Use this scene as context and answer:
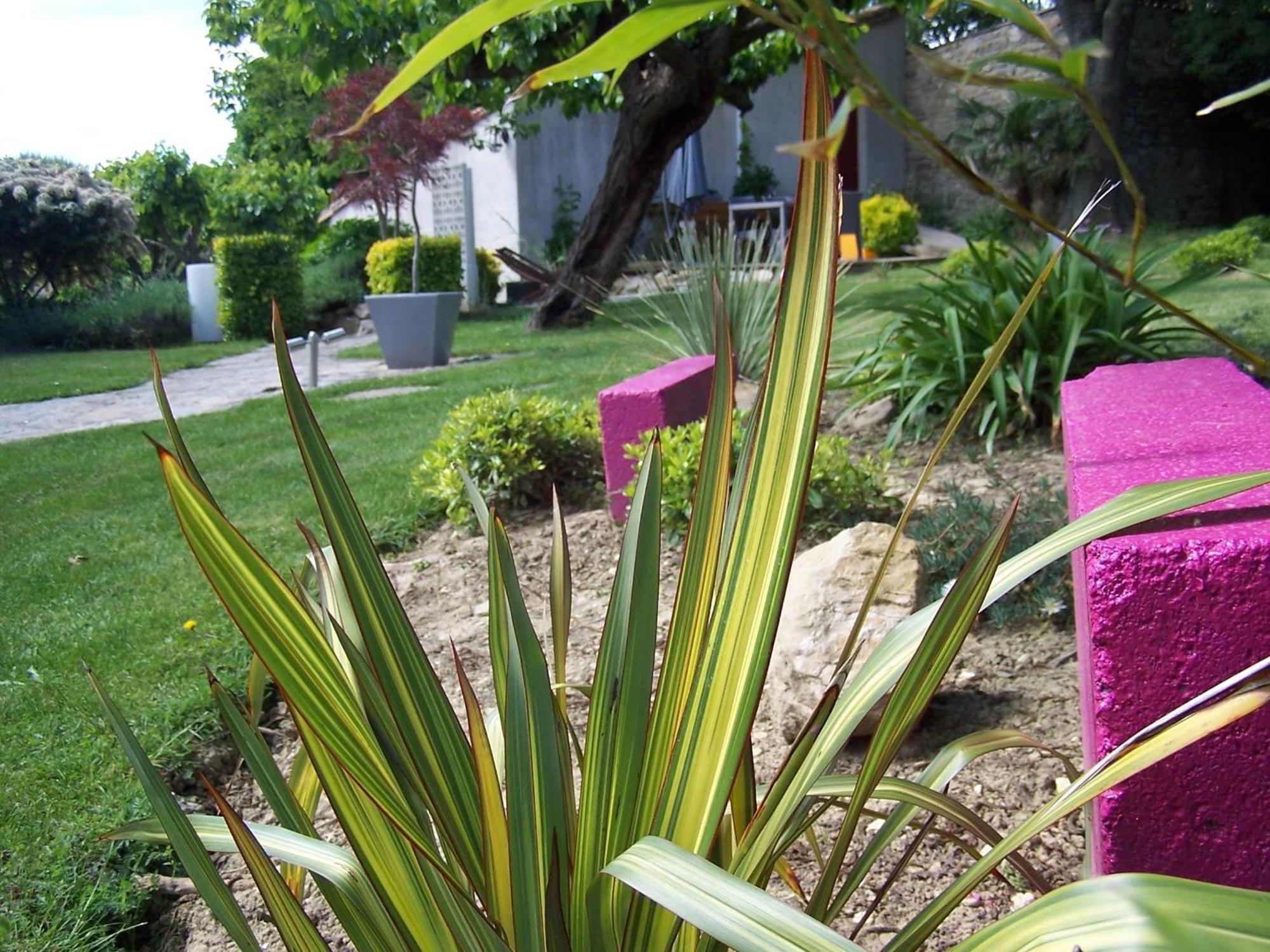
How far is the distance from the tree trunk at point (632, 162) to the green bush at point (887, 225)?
5.26 m

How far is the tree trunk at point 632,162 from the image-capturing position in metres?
10.5

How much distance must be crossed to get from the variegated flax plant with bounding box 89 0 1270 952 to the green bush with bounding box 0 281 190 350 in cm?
1285

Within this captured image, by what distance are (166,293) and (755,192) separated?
384 inches

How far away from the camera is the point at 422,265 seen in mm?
13508

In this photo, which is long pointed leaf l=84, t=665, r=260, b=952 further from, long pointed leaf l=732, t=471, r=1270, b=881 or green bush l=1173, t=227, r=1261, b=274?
green bush l=1173, t=227, r=1261, b=274

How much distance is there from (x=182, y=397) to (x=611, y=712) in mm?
8512

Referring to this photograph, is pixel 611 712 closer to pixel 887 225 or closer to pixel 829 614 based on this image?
pixel 829 614

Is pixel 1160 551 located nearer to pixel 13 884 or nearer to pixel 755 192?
pixel 13 884

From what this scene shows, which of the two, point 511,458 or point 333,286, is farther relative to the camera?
point 333,286

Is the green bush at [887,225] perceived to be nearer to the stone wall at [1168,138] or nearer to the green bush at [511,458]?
the stone wall at [1168,138]

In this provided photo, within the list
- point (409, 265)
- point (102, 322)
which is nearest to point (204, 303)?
point (102, 322)

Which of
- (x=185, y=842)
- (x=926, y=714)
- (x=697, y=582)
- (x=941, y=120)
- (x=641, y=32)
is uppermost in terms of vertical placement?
(x=941, y=120)

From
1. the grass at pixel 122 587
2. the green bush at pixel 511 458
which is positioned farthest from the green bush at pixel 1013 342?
the green bush at pixel 511 458

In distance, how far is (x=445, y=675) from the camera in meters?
2.95
